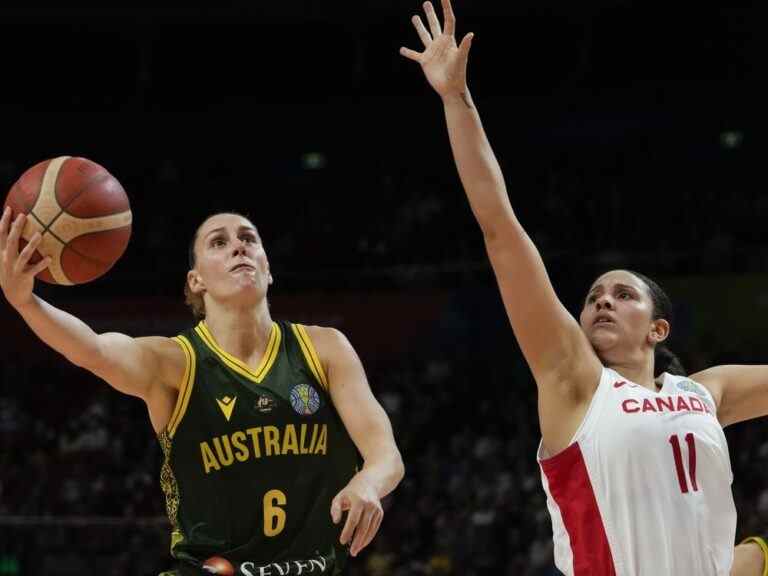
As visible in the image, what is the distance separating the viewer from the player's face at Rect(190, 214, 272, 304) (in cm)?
427

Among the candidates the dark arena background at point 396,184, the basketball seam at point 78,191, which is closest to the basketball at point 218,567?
the basketball seam at point 78,191

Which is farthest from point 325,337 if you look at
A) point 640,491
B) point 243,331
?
point 640,491

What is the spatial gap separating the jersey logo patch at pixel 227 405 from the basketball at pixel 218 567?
51 cm

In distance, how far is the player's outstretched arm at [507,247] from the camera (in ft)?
11.7

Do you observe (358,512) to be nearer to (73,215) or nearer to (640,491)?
(640,491)

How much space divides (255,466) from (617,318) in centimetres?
129

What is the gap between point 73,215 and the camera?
13.3 feet

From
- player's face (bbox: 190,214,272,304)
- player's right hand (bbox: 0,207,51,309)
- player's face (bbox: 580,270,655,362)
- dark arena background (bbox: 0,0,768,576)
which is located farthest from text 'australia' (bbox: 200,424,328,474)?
dark arena background (bbox: 0,0,768,576)

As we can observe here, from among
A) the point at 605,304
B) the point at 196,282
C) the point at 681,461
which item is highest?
the point at 196,282

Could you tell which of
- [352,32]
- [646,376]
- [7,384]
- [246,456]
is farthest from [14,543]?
[352,32]

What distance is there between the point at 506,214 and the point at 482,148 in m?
0.21

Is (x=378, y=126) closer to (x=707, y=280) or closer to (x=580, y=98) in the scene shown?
(x=580, y=98)

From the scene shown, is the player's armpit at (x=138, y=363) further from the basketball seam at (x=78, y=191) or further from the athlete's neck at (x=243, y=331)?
the basketball seam at (x=78, y=191)

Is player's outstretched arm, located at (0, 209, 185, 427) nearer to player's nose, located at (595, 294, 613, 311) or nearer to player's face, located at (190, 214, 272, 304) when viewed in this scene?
player's face, located at (190, 214, 272, 304)
